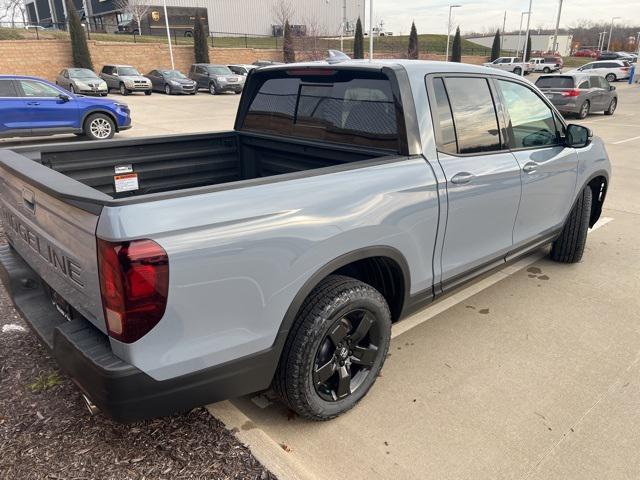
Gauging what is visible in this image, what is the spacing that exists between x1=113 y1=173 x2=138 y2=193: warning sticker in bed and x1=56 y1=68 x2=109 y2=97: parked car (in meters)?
21.5

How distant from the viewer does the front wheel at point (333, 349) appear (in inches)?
90.5

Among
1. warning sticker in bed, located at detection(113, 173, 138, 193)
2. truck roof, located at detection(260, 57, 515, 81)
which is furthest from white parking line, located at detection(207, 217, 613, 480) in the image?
truck roof, located at detection(260, 57, 515, 81)

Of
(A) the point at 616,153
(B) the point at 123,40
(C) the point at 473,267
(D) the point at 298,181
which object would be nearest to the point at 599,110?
(A) the point at 616,153

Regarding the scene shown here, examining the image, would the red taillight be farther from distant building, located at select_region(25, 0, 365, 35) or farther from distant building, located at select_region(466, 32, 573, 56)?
distant building, located at select_region(466, 32, 573, 56)

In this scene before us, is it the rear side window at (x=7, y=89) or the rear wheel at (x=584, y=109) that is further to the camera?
the rear wheel at (x=584, y=109)

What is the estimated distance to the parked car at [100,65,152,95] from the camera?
25.8 metres

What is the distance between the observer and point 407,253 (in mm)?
2688

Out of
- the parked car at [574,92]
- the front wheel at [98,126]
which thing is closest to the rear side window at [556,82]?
the parked car at [574,92]

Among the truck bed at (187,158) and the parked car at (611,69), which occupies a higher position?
the truck bed at (187,158)

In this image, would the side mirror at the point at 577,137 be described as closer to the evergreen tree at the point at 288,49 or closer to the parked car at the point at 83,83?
the parked car at the point at 83,83

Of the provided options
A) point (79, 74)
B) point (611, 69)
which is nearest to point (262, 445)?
point (79, 74)

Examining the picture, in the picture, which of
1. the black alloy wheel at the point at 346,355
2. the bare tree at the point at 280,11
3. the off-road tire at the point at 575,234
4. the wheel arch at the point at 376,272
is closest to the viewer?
the wheel arch at the point at 376,272

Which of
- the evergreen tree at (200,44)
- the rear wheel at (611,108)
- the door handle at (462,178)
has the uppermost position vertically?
the evergreen tree at (200,44)

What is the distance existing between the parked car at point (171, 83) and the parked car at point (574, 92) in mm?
17813
